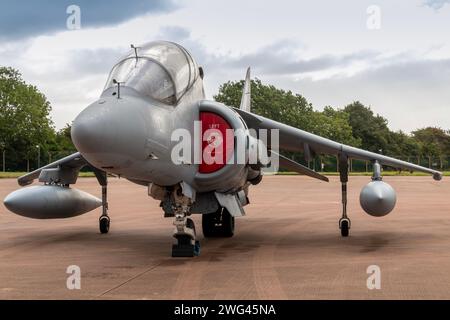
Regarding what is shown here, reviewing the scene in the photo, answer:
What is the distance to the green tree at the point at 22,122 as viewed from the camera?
71.3 meters

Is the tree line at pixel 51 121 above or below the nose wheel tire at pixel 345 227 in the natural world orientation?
above

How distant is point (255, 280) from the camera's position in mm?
7410

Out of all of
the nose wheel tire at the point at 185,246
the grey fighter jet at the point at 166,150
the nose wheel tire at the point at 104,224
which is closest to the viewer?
the grey fighter jet at the point at 166,150

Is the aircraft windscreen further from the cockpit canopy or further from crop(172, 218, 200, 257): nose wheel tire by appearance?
crop(172, 218, 200, 257): nose wheel tire

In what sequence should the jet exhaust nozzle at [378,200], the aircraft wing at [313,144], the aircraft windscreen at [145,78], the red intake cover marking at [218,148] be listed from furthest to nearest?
the aircraft wing at [313,144], the jet exhaust nozzle at [378,200], the red intake cover marking at [218,148], the aircraft windscreen at [145,78]

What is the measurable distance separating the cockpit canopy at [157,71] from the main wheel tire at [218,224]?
397cm

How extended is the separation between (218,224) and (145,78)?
497 centimetres

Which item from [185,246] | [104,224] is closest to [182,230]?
[185,246]

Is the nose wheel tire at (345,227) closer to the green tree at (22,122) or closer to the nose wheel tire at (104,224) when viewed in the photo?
the nose wheel tire at (104,224)

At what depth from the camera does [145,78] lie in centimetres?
836

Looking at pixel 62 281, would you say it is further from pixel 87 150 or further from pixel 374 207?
pixel 374 207

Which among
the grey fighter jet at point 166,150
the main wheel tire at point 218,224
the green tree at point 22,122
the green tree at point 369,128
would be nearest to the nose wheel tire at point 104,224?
the grey fighter jet at point 166,150

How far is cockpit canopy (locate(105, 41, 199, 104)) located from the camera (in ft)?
27.3

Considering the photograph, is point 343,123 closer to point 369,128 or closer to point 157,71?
point 369,128
